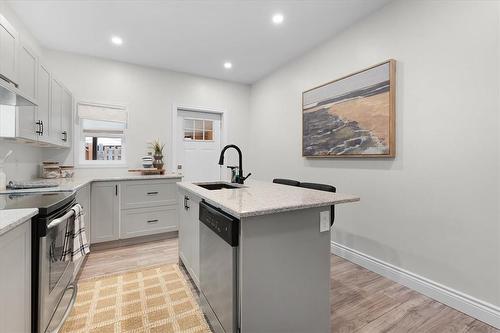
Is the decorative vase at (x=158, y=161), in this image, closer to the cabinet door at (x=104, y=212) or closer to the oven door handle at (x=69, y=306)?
the cabinet door at (x=104, y=212)

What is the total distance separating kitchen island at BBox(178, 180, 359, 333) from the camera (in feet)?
3.95

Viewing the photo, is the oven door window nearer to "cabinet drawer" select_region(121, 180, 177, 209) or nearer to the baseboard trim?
"cabinet drawer" select_region(121, 180, 177, 209)

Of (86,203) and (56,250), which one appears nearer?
(56,250)

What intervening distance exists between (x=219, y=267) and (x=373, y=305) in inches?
53.6

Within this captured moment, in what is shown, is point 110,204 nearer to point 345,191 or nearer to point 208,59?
point 208,59

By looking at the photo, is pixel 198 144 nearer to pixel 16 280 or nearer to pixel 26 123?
pixel 26 123

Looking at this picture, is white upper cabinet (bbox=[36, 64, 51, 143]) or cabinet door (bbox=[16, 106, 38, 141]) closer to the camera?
cabinet door (bbox=[16, 106, 38, 141])

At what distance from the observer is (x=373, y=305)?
188cm

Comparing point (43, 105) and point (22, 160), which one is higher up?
point (43, 105)

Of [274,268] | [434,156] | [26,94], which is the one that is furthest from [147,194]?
[434,156]

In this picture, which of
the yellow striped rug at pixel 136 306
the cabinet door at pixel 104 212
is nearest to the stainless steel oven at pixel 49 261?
the yellow striped rug at pixel 136 306

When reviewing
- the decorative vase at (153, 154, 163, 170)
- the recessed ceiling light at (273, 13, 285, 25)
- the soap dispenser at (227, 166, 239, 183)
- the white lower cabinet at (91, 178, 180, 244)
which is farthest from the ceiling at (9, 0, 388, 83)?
the white lower cabinet at (91, 178, 180, 244)

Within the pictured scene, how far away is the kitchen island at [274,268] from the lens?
121 cm

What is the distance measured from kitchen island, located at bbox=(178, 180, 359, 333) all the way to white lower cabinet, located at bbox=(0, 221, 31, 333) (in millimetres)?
952
